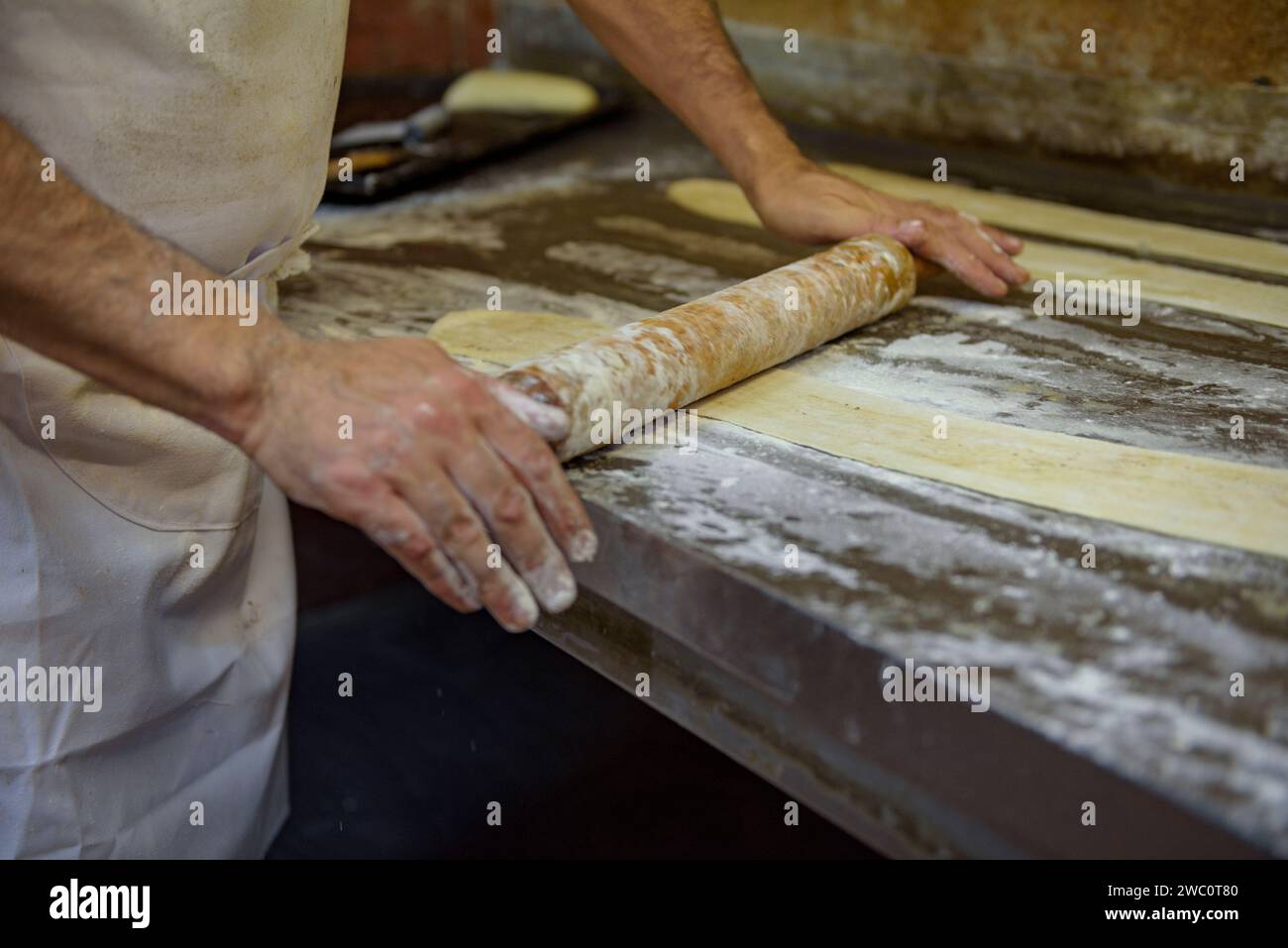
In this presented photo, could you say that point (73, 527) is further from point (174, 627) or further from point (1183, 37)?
point (1183, 37)

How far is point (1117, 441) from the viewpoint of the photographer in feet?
4.54

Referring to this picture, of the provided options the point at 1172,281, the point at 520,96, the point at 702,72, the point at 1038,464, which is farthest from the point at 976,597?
the point at 520,96

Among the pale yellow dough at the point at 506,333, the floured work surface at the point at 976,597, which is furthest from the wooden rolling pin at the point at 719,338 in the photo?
the pale yellow dough at the point at 506,333

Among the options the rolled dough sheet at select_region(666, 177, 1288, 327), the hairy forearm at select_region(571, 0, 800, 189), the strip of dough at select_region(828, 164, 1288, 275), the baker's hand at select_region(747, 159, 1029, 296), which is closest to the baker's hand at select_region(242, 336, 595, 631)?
the baker's hand at select_region(747, 159, 1029, 296)

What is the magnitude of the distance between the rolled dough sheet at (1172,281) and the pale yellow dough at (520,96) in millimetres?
1042

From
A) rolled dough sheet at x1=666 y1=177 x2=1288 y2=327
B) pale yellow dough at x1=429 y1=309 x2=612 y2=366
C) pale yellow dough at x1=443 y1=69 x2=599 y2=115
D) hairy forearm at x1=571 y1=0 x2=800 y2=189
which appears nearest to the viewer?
pale yellow dough at x1=429 y1=309 x2=612 y2=366

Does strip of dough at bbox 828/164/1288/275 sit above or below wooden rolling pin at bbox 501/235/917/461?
above

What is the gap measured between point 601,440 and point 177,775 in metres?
0.97

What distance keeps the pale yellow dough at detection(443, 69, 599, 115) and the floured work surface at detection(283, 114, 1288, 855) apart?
1511 millimetres

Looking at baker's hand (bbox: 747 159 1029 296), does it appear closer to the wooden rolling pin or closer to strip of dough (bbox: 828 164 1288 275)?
the wooden rolling pin

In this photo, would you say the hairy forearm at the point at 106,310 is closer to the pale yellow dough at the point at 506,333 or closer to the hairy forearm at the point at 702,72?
the pale yellow dough at the point at 506,333

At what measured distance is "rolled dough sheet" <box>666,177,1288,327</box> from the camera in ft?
6.01

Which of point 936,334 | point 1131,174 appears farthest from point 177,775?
point 1131,174

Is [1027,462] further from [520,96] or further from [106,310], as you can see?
[520,96]
